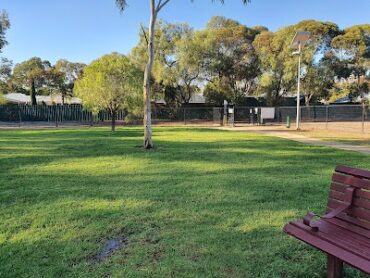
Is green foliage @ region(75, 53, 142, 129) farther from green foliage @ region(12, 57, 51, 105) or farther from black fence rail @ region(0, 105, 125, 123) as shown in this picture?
green foliage @ region(12, 57, 51, 105)

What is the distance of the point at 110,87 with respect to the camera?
2167 cm

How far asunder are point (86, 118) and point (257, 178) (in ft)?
122

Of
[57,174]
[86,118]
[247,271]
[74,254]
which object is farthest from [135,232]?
[86,118]

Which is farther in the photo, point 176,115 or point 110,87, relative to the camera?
point 176,115

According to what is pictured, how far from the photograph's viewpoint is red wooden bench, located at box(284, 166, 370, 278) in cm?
310

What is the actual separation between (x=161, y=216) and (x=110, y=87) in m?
17.3

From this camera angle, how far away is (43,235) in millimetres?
4594

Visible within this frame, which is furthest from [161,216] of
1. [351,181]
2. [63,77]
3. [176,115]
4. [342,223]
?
[63,77]

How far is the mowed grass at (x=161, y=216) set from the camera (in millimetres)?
3756

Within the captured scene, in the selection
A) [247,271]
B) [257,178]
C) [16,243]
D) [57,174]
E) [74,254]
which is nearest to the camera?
[247,271]

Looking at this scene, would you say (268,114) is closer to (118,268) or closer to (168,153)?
(168,153)

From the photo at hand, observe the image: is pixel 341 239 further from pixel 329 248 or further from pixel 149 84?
pixel 149 84

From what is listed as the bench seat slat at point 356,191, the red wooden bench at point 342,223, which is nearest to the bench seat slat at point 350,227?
the red wooden bench at point 342,223

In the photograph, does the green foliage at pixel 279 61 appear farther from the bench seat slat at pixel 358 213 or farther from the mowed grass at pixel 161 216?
the bench seat slat at pixel 358 213
